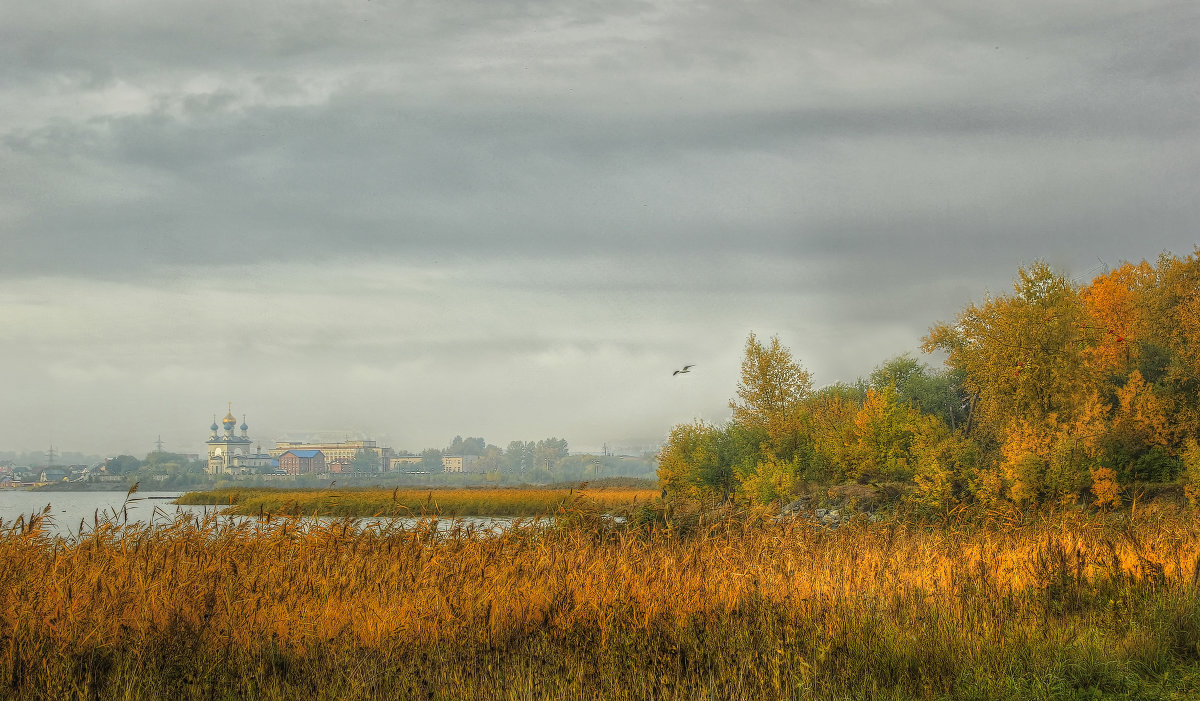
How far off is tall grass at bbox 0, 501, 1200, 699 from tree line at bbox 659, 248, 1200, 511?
18321 millimetres

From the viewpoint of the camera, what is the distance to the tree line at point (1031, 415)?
1330 inches

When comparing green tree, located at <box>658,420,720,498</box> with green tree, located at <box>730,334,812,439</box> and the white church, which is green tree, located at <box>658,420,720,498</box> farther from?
the white church

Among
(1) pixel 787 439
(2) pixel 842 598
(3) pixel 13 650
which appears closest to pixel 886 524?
(2) pixel 842 598

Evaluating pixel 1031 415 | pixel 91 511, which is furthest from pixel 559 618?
pixel 91 511

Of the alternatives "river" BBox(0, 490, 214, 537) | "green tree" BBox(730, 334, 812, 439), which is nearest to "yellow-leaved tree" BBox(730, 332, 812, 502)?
"green tree" BBox(730, 334, 812, 439)

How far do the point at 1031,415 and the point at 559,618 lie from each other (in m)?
34.4

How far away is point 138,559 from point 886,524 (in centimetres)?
940

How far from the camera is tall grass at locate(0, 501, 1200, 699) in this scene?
663 cm

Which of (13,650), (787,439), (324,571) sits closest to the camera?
(13,650)

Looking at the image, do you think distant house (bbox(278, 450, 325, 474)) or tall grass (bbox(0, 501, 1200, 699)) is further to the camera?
distant house (bbox(278, 450, 325, 474))

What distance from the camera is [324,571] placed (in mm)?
8656

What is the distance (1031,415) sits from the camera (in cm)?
3697

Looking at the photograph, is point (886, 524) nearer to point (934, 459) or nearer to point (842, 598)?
point (842, 598)

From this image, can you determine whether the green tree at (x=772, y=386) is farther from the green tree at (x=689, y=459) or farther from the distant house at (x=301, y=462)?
the distant house at (x=301, y=462)
